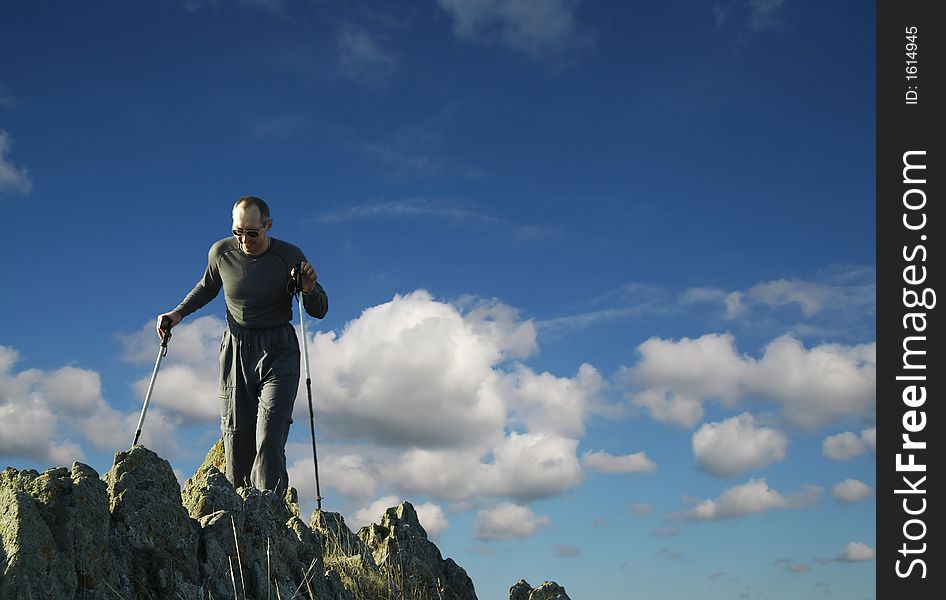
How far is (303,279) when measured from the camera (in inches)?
416

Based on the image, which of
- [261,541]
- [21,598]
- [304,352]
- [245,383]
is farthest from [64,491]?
[304,352]

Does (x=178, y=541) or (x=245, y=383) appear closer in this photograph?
(x=178, y=541)

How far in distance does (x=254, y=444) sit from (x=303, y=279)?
84.0 inches

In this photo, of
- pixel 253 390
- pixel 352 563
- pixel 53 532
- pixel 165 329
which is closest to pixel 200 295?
pixel 165 329

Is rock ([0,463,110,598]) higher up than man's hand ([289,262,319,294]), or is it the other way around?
man's hand ([289,262,319,294])

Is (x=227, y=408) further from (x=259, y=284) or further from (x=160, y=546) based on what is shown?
(x=160, y=546)

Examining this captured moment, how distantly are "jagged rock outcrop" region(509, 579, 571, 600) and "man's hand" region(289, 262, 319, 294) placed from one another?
432 cm

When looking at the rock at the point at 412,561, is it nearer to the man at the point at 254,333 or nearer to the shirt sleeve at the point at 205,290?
the man at the point at 254,333

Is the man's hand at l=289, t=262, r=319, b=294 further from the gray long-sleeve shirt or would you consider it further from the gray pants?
the gray pants

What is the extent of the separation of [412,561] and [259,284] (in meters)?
3.95

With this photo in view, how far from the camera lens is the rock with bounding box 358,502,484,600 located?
330 inches

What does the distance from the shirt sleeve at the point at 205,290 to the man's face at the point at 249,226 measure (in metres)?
0.72

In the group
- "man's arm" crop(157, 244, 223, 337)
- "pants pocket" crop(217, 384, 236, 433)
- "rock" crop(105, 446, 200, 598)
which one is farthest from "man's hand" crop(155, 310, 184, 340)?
"rock" crop(105, 446, 200, 598)
